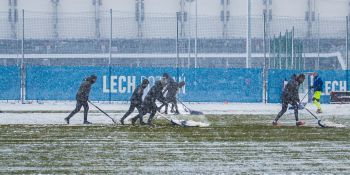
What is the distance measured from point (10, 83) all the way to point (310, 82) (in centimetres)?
1452

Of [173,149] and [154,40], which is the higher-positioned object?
[154,40]

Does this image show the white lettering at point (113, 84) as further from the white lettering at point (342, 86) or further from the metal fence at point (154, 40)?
the white lettering at point (342, 86)

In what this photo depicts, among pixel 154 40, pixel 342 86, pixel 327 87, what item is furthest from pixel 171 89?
pixel 154 40

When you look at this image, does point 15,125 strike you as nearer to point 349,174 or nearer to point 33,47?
point 349,174

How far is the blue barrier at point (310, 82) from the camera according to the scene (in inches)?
1432

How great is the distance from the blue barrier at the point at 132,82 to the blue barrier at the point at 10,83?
1.56 feet

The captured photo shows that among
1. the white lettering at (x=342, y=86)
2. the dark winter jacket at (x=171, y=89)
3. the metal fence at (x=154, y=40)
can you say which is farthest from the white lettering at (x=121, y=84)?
the white lettering at (x=342, y=86)

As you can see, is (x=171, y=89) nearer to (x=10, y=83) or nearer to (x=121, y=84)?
(x=121, y=84)

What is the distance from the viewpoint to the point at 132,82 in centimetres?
3594

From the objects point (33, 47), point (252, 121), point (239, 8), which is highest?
point (239, 8)

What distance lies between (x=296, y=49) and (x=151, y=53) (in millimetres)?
9928

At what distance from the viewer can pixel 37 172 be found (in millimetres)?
10992

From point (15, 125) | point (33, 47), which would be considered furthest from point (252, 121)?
point (33, 47)

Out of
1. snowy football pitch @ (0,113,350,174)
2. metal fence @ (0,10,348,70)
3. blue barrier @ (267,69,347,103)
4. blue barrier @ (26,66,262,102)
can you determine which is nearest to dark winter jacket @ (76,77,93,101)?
snowy football pitch @ (0,113,350,174)
